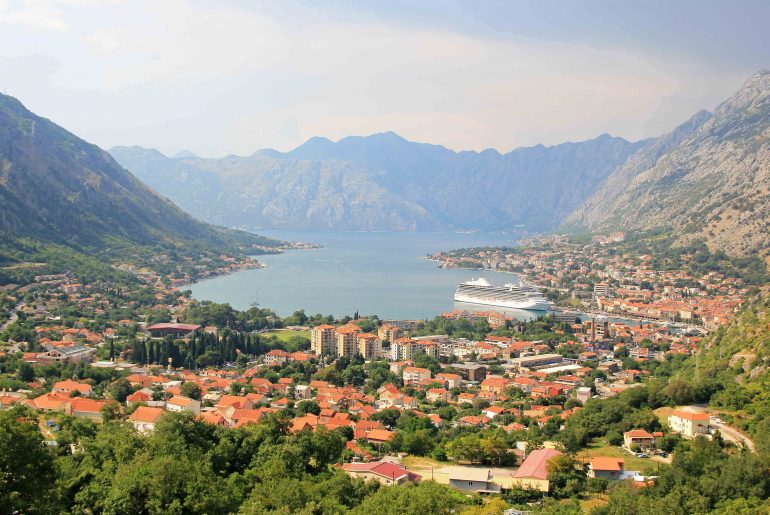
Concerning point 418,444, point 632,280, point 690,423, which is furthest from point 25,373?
point 632,280

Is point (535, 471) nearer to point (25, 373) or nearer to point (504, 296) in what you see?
point (25, 373)

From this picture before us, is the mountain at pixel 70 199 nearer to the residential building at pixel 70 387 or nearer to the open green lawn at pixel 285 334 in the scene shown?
the open green lawn at pixel 285 334

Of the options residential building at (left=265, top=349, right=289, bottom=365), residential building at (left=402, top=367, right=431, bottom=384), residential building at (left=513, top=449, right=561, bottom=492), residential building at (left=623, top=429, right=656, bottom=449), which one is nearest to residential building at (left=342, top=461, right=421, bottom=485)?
residential building at (left=513, top=449, right=561, bottom=492)

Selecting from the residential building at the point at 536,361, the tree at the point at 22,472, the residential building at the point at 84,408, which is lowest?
the residential building at the point at 536,361

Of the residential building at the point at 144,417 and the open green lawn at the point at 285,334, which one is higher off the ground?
the residential building at the point at 144,417

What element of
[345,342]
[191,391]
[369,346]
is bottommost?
[369,346]

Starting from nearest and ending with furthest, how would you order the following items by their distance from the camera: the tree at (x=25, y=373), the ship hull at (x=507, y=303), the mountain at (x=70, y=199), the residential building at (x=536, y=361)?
the tree at (x=25, y=373) < the residential building at (x=536, y=361) < the ship hull at (x=507, y=303) < the mountain at (x=70, y=199)

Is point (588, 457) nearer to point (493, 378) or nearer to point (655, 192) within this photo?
point (493, 378)

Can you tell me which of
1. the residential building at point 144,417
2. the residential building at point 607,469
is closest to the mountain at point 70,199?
the residential building at point 144,417
